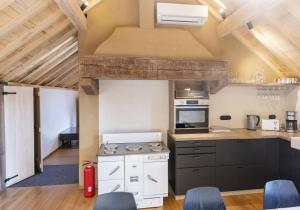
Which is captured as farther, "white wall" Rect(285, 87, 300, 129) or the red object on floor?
"white wall" Rect(285, 87, 300, 129)

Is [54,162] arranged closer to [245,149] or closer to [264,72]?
[245,149]

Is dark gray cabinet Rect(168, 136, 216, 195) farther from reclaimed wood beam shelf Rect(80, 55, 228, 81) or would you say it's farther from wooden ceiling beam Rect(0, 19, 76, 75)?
wooden ceiling beam Rect(0, 19, 76, 75)

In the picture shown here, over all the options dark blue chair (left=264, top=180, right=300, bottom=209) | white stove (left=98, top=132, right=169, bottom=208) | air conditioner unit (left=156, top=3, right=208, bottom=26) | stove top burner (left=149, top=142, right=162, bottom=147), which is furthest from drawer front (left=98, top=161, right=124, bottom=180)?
air conditioner unit (left=156, top=3, right=208, bottom=26)

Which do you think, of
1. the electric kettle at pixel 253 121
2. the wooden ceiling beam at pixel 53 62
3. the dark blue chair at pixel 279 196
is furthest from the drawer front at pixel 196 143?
the wooden ceiling beam at pixel 53 62

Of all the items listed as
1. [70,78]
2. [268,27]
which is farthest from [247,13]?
[70,78]

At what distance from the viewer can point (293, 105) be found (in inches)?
153

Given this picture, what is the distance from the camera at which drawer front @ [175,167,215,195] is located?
3.09 m

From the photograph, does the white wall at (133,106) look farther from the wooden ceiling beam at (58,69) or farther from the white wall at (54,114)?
the white wall at (54,114)

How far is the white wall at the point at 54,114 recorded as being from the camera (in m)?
5.02

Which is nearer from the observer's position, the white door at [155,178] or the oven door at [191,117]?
the white door at [155,178]

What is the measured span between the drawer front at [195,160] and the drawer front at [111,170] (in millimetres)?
831

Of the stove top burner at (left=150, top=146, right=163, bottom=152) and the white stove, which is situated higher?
the stove top burner at (left=150, top=146, right=163, bottom=152)

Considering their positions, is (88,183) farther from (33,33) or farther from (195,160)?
(33,33)

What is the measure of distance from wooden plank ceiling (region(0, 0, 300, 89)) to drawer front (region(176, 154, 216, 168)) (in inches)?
76.5
